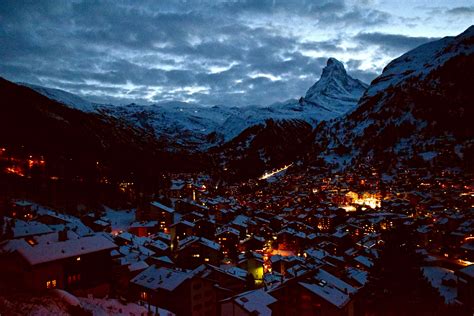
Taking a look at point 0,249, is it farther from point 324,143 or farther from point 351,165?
point 324,143

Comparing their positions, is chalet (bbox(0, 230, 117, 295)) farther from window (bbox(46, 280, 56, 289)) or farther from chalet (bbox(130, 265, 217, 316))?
chalet (bbox(130, 265, 217, 316))

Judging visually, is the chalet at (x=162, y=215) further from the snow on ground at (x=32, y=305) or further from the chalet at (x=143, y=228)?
the snow on ground at (x=32, y=305)

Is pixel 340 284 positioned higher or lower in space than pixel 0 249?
lower

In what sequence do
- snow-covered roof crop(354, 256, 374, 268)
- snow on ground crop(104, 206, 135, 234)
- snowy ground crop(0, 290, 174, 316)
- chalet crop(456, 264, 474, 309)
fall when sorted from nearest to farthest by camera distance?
snowy ground crop(0, 290, 174, 316), chalet crop(456, 264, 474, 309), snow-covered roof crop(354, 256, 374, 268), snow on ground crop(104, 206, 135, 234)

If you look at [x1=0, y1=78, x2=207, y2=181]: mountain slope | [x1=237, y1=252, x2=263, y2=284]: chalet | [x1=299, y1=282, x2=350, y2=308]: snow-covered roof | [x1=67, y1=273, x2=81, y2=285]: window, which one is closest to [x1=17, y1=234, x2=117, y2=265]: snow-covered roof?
[x1=67, y1=273, x2=81, y2=285]: window

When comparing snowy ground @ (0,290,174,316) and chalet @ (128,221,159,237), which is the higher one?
snowy ground @ (0,290,174,316)

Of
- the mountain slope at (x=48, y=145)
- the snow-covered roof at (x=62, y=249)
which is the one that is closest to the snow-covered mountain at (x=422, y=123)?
the mountain slope at (x=48, y=145)

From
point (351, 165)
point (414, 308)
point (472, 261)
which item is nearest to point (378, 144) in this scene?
point (351, 165)
